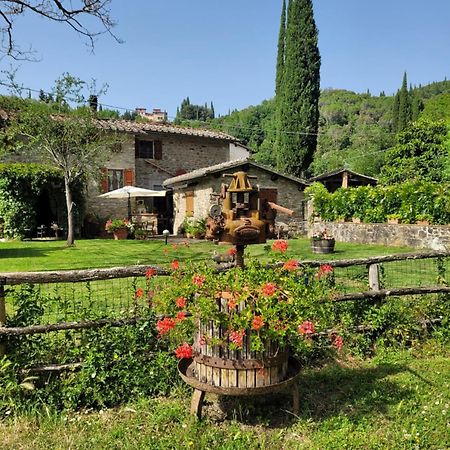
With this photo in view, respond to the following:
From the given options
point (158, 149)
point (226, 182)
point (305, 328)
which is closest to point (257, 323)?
point (305, 328)

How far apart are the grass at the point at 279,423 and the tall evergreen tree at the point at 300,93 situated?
2868 centimetres

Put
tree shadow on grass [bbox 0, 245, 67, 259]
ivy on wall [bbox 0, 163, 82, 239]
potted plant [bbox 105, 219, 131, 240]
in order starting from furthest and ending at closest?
potted plant [bbox 105, 219, 131, 240] → ivy on wall [bbox 0, 163, 82, 239] → tree shadow on grass [bbox 0, 245, 67, 259]

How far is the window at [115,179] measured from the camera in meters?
23.5

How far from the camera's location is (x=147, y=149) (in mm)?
25312

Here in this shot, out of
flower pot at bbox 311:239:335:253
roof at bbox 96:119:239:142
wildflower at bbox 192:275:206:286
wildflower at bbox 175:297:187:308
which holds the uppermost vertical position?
roof at bbox 96:119:239:142

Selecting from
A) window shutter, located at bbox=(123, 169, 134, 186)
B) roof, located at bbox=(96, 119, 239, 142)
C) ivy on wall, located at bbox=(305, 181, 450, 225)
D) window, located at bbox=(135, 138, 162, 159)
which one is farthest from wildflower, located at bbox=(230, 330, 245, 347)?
window, located at bbox=(135, 138, 162, 159)

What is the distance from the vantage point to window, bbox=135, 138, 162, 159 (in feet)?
81.8

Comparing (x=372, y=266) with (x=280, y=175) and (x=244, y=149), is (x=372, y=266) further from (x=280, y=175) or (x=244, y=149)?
(x=244, y=149)

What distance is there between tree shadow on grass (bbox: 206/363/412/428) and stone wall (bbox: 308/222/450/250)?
9.63 metres

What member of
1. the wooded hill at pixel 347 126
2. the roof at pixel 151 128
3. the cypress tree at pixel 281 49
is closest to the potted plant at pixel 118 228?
the roof at pixel 151 128

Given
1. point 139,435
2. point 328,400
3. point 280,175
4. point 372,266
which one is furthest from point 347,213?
point 139,435

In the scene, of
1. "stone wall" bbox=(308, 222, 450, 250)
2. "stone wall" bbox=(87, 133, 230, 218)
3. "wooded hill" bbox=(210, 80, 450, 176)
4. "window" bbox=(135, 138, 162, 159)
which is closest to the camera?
"stone wall" bbox=(308, 222, 450, 250)

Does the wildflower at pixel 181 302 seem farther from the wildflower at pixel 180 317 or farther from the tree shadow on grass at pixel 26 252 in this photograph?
the tree shadow on grass at pixel 26 252

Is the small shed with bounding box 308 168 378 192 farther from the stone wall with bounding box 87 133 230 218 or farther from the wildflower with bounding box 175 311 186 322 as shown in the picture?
the wildflower with bounding box 175 311 186 322
